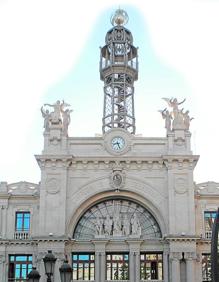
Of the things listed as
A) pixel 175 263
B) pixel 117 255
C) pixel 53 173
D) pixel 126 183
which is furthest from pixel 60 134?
pixel 175 263

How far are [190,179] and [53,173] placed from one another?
11347 millimetres

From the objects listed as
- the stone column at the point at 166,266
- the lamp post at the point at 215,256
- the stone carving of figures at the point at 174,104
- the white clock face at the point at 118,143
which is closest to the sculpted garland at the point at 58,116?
the white clock face at the point at 118,143

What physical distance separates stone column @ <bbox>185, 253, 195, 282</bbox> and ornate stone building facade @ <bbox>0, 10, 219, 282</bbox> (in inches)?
3.1

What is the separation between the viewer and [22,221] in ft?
169

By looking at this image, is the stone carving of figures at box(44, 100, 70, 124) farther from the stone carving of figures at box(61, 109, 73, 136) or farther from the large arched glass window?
the large arched glass window

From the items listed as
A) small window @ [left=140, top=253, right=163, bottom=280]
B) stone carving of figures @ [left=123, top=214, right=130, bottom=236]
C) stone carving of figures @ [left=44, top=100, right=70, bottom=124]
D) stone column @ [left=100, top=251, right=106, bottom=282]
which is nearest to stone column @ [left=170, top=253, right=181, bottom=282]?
small window @ [left=140, top=253, right=163, bottom=280]

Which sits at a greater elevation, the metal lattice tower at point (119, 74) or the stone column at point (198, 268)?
the metal lattice tower at point (119, 74)

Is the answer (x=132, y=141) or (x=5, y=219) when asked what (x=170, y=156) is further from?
(x=5, y=219)

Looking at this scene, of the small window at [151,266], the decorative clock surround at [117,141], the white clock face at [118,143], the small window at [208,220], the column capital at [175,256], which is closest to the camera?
the column capital at [175,256]

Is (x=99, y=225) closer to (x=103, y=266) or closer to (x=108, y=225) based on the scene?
(x=108, y=225)

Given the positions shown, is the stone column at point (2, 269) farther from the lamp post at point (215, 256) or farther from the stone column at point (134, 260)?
the lamp post at point (215, 256)

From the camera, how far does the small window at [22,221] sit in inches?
2015

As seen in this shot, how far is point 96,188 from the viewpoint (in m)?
50.9

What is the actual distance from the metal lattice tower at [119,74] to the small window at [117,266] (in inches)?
552
